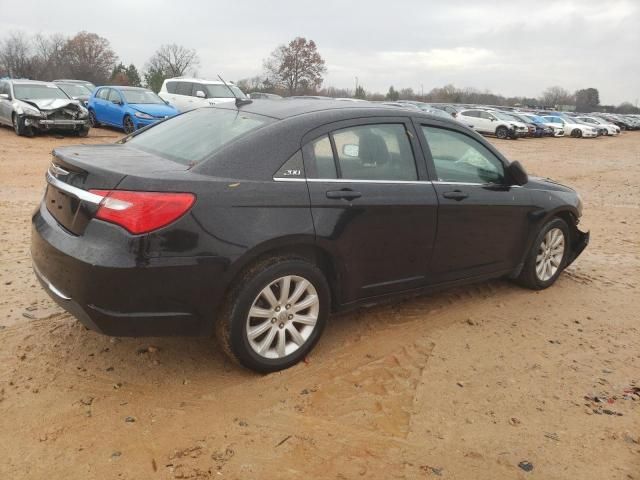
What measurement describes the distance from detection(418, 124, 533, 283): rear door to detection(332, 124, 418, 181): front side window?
0.20 meters

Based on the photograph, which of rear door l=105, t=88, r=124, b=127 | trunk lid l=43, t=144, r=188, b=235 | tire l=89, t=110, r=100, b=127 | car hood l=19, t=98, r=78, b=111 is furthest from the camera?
tire l=89, t=110, r=100, b=127

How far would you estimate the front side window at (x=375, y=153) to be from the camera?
3578 millimetres

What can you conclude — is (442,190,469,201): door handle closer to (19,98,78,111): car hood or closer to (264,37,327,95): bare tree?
(19,98,78,111): car hood

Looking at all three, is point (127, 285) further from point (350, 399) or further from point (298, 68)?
point (298, 68)

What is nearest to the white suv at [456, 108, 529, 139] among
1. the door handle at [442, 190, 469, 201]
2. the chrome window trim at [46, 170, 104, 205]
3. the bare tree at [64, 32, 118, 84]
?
the door handle at [442, 190, 469, 201]

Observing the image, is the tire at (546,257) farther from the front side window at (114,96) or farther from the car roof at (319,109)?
the front side window at (114,96)

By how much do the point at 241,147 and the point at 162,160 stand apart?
20.3 inches

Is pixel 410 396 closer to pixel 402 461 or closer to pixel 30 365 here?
pixel 402 461

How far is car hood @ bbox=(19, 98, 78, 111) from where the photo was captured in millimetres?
15012

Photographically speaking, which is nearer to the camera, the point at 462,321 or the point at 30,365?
the point at 30,365

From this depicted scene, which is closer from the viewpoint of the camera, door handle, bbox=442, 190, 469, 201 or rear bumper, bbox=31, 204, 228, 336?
rear bumper, bbox=31, 204, 228, 336

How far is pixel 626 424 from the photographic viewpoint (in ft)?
10.1

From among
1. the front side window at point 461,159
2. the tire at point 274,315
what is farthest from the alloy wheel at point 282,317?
the front side window at point 461,159

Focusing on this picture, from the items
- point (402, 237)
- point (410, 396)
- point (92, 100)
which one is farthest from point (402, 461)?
point (92, 100)
